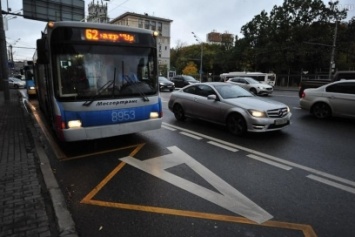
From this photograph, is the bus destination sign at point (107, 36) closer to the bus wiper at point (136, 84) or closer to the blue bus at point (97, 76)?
the blue bus at point (97, 76)

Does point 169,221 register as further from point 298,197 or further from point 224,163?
point 224,163

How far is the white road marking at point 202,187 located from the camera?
405 centimetres

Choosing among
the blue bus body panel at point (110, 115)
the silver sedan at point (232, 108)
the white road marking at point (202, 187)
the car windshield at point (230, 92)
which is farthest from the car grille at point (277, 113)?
the blue bus body panel at point (110, 115)

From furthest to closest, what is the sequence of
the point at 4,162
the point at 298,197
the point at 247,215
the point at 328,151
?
1. the point at 328,151
2. the point at 4,162
3. the point at 298,197
4. the point at 247,215

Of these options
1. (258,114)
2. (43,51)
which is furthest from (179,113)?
(43,51)

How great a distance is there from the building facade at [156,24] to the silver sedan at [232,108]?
78.1 meters

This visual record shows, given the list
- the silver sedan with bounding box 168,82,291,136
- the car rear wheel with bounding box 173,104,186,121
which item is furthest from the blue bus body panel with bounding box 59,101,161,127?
the car rear wheel with bounding box 173,104,186,121

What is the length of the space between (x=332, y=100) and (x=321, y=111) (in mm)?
659

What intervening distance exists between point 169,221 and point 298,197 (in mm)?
2049

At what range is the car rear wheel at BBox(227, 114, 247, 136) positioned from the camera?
823cm

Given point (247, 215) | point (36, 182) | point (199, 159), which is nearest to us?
point (247, 215)

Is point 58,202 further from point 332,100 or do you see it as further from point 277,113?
point 332,100

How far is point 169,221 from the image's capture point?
378 cm

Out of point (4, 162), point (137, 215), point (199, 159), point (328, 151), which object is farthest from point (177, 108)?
point (137, 215)
